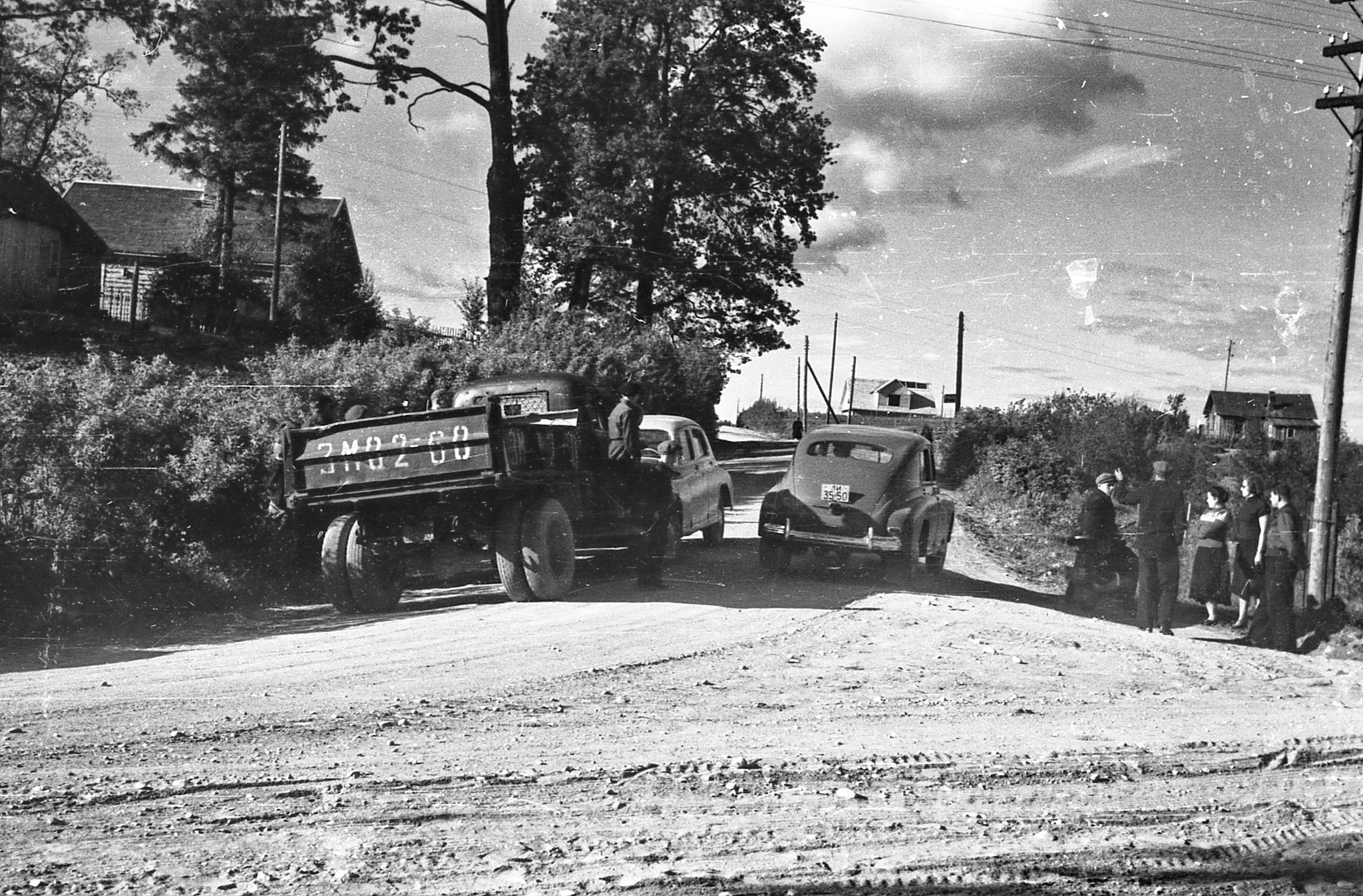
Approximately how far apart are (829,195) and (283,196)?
566 inches

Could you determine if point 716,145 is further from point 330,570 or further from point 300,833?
point 300,833

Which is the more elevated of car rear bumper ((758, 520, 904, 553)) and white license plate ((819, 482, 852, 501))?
white license plate ((819, 482, 852, 501))

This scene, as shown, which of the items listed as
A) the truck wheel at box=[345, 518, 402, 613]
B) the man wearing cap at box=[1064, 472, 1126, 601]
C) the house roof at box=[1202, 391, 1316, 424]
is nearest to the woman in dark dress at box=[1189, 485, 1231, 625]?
the man wearing cap at box=[1064, 472, 1126, 601]

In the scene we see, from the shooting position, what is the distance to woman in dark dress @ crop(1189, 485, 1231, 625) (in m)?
13.3

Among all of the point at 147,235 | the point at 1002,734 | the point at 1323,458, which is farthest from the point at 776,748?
the point at 147,235

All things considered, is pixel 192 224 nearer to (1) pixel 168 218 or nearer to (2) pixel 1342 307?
(1) pixel 168 218

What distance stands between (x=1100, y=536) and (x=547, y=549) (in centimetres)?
646

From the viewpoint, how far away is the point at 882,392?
208 feet

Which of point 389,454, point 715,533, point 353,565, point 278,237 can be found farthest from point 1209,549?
point 278,237

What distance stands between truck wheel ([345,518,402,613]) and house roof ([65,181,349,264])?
2214 cm

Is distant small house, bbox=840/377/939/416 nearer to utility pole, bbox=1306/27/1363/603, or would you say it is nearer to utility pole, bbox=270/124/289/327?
utility pole, bbox=270/124/289/327

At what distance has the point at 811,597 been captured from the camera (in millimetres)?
12859

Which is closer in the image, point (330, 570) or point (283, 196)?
point (330, 570)

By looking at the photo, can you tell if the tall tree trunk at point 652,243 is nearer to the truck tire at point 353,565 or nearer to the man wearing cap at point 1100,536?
the man wearing cap at point 1100,536
